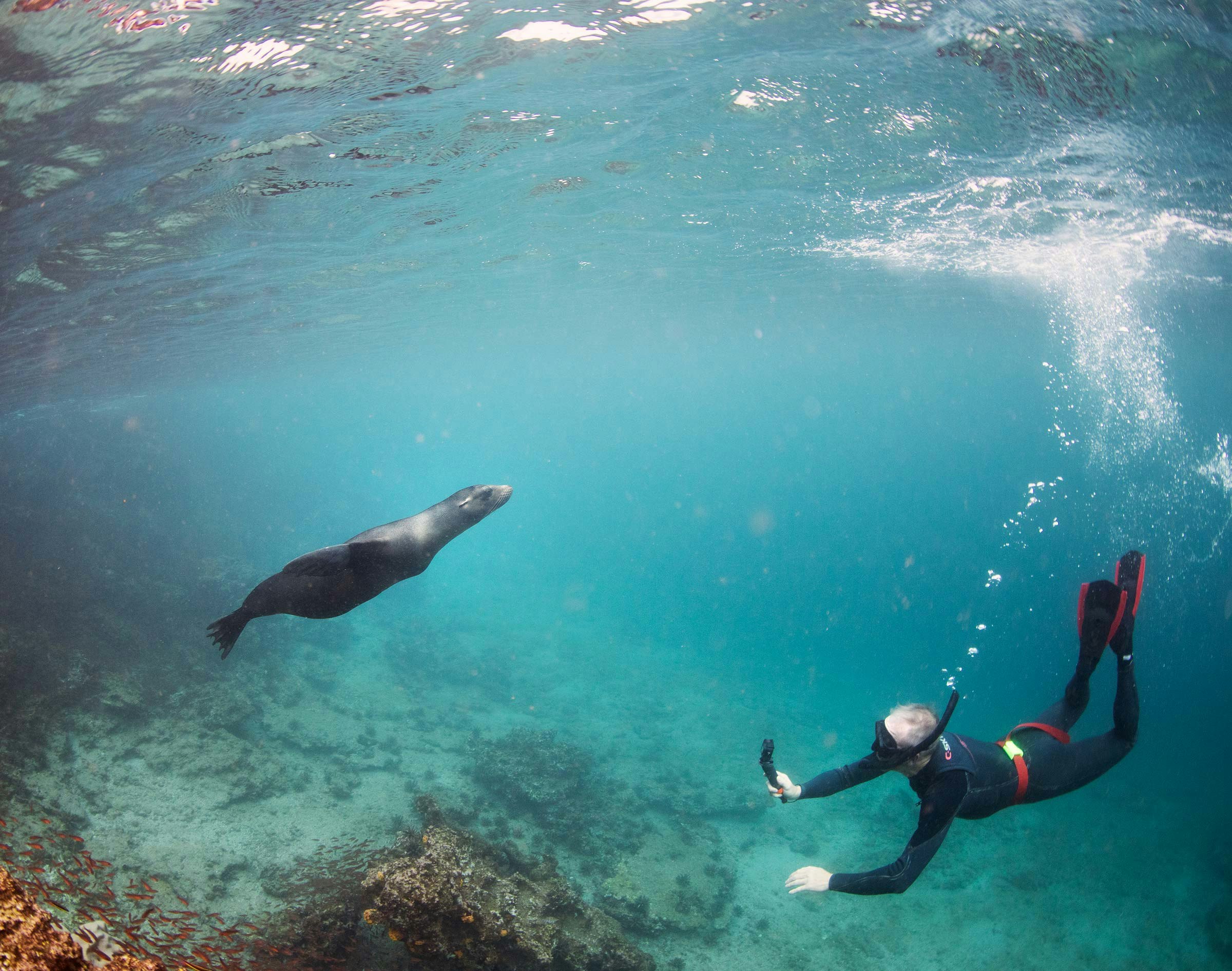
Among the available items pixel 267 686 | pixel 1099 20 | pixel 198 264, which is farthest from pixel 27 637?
pixel 1099 20

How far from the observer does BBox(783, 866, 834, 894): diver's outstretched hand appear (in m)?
4.23

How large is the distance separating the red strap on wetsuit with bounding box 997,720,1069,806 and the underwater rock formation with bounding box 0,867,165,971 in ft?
19.3

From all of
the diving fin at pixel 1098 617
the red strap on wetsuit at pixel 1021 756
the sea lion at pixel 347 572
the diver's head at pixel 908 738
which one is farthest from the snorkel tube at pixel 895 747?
the sea lion at pixel 347 572

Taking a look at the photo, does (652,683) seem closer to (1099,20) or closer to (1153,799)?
(1153,799)

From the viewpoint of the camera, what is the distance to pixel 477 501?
212 inches

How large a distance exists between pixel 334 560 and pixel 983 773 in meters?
5.35

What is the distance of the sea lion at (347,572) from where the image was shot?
171 inches

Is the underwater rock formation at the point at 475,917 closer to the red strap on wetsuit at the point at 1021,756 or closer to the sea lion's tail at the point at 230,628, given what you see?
the sea lion's tail at the point at 230,628

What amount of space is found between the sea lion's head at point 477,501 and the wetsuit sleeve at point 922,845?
13.2 feet

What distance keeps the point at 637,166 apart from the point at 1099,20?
705 cm

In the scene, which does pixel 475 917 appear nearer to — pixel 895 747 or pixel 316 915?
pixel 316 915

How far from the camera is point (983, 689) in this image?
3841 cm

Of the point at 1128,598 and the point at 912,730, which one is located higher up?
the point at 912,730

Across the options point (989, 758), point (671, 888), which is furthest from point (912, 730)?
point (671, 888)
